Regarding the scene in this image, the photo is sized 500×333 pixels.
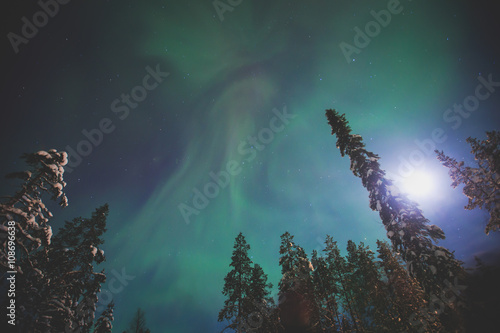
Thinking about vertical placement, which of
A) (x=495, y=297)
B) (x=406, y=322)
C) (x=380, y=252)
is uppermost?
(x=380, y=252)

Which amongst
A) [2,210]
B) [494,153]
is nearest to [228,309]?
[2,210]

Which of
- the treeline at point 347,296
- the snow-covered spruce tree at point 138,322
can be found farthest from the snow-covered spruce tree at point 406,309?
the snow-covered spruce tree at point 138,322

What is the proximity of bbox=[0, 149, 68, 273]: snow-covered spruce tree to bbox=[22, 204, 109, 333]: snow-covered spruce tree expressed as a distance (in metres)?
2.23

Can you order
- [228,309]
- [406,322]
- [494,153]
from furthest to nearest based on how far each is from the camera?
[228,309]
[494,153]
[406,322]

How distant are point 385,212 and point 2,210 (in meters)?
18.4

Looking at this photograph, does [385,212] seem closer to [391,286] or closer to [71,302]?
[391,286]

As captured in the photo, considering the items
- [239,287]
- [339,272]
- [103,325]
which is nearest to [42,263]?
[103,325]

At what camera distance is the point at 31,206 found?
300 inches

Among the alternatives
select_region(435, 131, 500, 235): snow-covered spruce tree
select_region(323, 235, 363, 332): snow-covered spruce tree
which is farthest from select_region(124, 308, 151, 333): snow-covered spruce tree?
select_region(435, 131, 500, 235): snow-covered spruce tree

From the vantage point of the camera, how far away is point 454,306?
28.0 ft

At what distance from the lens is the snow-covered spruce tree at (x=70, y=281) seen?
9.76 meters

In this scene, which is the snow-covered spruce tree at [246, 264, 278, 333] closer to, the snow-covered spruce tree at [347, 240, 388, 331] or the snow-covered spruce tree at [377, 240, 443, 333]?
the snow-covered spruce tree at [377, 240, 443, 333]

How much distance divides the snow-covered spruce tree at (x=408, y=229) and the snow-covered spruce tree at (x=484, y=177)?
10992 millimetres

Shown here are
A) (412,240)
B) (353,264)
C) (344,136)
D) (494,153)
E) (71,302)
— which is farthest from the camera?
(353,264)
